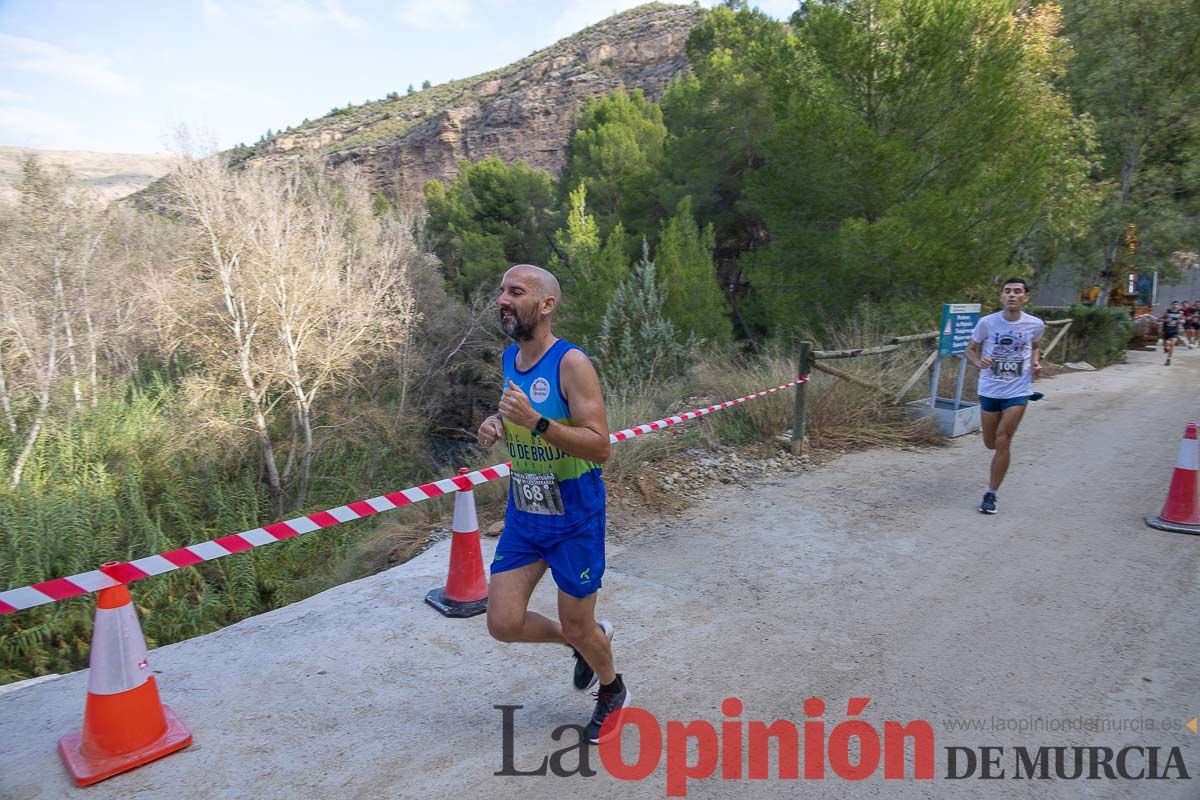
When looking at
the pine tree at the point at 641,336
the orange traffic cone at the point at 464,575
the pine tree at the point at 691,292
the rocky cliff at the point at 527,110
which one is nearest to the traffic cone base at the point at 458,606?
the orange traffic cone at the point at 464,575

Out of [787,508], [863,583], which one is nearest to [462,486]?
[863,583]

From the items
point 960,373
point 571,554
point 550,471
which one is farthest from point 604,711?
point 960,373

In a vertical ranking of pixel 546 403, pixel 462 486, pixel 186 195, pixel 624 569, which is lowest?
pixel 624 569

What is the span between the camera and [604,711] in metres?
3.07

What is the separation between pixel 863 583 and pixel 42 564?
11247mm

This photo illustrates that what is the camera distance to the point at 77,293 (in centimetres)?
1412

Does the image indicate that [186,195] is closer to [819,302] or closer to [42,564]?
[42,564]

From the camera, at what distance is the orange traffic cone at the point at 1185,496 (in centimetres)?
572

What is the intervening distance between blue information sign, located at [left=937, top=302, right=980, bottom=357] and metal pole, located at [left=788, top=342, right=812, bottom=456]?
2.01 metres

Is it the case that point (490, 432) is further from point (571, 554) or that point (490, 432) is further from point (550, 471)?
point (571, 554)

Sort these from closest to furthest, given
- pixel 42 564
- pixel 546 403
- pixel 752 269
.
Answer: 1. pixel 546 403
2. pixel 42 564
3. pixel 752 269

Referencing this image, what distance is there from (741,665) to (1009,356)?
4.02 m

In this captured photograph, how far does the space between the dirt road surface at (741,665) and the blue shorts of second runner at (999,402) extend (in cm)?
92

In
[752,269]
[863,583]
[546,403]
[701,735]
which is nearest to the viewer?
[546,403]
